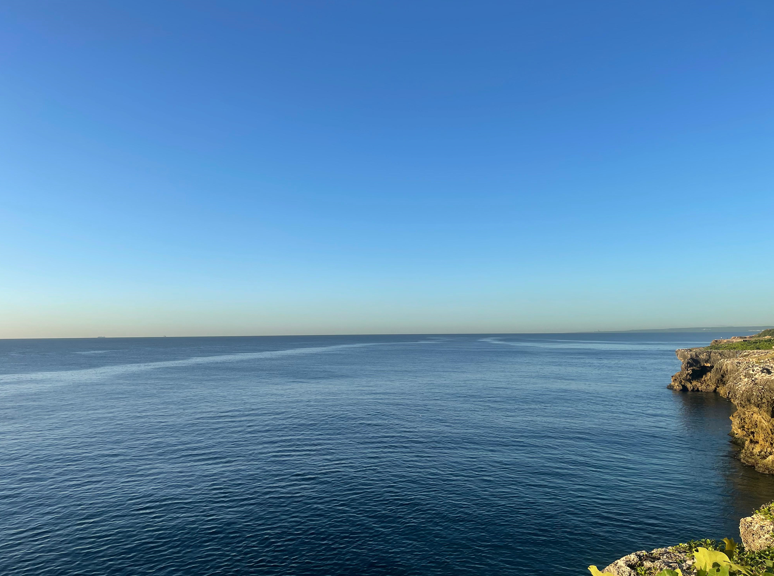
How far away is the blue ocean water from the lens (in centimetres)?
3206

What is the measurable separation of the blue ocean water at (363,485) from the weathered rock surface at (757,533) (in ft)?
32.4

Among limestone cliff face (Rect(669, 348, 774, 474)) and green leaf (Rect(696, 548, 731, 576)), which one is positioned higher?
green leaf (Rect(696, 548, 731, 576))

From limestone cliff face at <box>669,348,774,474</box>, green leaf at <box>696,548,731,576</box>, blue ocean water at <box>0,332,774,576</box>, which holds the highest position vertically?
green leaf at <box>696,548,731,576</box>

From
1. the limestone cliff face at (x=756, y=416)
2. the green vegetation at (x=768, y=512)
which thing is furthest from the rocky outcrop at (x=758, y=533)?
the limestone cliff face at (x=756, y=416)

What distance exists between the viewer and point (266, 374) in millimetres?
147750

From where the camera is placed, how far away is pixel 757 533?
2236 centimetres

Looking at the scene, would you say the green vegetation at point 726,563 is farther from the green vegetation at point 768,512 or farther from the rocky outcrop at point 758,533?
the green vegetation at point 768,512

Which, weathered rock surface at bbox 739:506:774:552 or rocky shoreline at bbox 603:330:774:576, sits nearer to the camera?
rocky shoreline at bbox 603:330:774:576

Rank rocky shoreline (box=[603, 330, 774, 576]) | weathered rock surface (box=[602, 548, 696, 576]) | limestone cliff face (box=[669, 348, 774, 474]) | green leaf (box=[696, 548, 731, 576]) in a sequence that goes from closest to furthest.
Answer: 1. green leaf (box=[696, 548, 731, 576])
2. weathered rock surface (box=[602, 548, 696, 576])
3. rocky shoreline (box=[603, 330, 774, 576])
4. limestone cliff face (box=[669, 348, 774, 474])

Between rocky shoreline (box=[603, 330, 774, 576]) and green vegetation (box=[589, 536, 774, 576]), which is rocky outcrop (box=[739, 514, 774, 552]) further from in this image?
green vegetation (box=[589, 536, 774, 576])

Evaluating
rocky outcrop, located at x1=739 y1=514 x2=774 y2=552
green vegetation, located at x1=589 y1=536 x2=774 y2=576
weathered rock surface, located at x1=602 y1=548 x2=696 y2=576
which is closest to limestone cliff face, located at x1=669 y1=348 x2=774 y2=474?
rocky outcrop, located at x1=739 y1=514 x2=774 y2=552

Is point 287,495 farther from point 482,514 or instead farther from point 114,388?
point 114,388

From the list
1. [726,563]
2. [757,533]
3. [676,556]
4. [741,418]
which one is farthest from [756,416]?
[726,563]

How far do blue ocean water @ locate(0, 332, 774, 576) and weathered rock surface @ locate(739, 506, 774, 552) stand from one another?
989 centimetres
